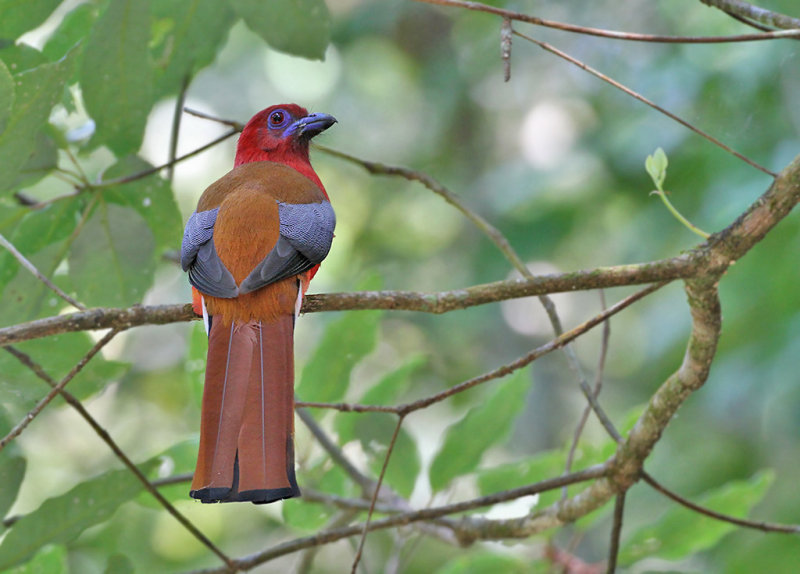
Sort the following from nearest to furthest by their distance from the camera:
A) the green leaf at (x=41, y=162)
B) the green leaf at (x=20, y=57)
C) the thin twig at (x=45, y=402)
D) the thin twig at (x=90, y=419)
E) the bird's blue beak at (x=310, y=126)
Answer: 1. the thin twig at (x=45, y=402)
2. the thin twig at (x=90, y=419)
3. the green leaf at (x=20, y=57)
4. the green leaf at (x=41, y=162)
5. the bird's blue beak at (x=310, y=126)

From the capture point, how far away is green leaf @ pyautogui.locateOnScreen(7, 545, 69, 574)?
2.14 m

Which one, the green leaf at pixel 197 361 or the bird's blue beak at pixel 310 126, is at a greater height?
the bird's blue beak at pixel 310 126

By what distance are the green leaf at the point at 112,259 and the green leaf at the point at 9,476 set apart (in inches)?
17.9

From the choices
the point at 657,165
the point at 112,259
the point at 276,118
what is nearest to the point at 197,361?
the point at 112,259

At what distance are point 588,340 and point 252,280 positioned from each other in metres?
4.81

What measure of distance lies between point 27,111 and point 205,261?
0.50 metres

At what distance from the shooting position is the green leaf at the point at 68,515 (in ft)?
6.96

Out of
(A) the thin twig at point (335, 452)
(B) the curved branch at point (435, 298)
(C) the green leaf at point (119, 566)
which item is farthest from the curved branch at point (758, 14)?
(C) the green leaf at point (119, 566)

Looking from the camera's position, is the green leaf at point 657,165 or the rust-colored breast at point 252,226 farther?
the rust-colored breast at point 252,226

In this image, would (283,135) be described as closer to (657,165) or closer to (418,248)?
(657,165)

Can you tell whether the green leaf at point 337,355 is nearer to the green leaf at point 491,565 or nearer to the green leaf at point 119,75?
the green leaf at point 491,565

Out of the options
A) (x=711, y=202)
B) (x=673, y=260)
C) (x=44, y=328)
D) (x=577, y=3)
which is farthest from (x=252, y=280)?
(x=577, y=3)

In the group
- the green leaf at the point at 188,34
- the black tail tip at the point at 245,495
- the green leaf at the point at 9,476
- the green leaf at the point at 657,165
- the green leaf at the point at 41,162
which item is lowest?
the black tail tip at the point at 245,495

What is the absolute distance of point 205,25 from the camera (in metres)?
2.53
